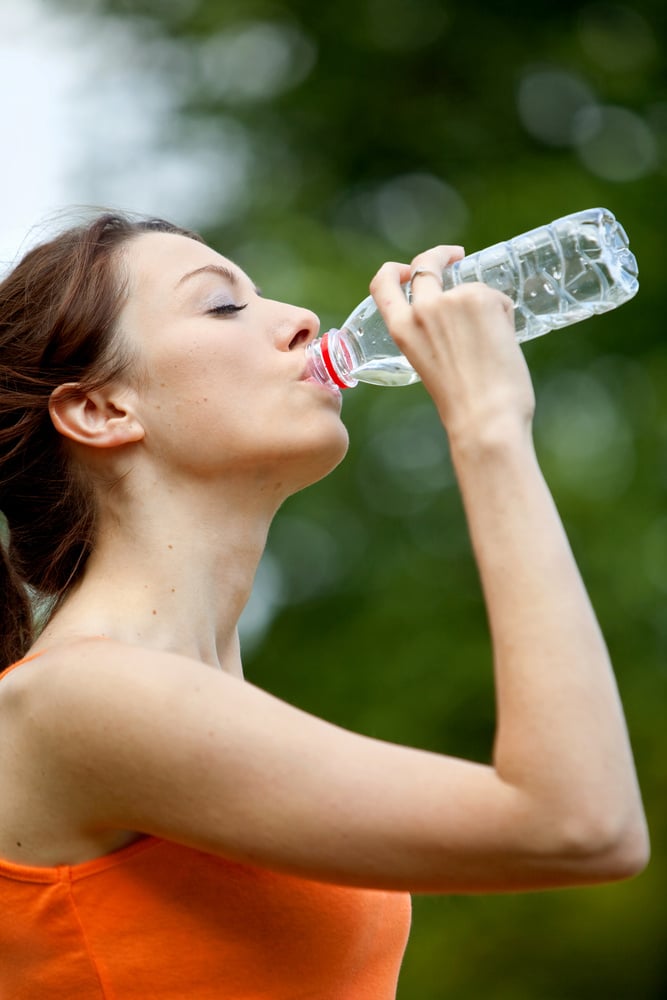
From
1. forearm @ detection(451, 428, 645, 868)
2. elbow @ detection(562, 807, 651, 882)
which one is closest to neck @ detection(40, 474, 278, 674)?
forearm @ detection(451, 428, 645, 868)

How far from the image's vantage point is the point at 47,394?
2734mm

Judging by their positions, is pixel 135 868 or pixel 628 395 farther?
pixel 628 395

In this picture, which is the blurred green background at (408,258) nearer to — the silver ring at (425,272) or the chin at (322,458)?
the chin at (322,458)

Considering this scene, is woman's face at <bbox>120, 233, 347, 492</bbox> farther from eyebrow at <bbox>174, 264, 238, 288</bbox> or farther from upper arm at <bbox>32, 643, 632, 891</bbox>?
upper arm at <bbox>32, 643, 632, 891</bbox>

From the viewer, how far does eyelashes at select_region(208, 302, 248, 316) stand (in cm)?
268

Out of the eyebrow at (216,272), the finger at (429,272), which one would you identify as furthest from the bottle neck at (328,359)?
the finger at (429,272)

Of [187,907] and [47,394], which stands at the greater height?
[47,394]

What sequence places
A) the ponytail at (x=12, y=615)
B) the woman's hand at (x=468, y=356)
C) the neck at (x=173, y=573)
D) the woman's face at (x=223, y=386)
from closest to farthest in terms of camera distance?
the woman's hand at (x=468, y=356), the neck at (x=173, y=573), the woman's face at (x=223, y=386), the ponytail at (x=12, y=615)

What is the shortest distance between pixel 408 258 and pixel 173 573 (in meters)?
5.98

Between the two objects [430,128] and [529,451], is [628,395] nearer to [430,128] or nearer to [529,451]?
[430,128]

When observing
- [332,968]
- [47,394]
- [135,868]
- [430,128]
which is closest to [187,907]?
[135,868]

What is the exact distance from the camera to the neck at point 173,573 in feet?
7.98

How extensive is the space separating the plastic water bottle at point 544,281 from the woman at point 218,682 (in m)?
0.38

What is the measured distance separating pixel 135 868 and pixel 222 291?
1167 millimetres
